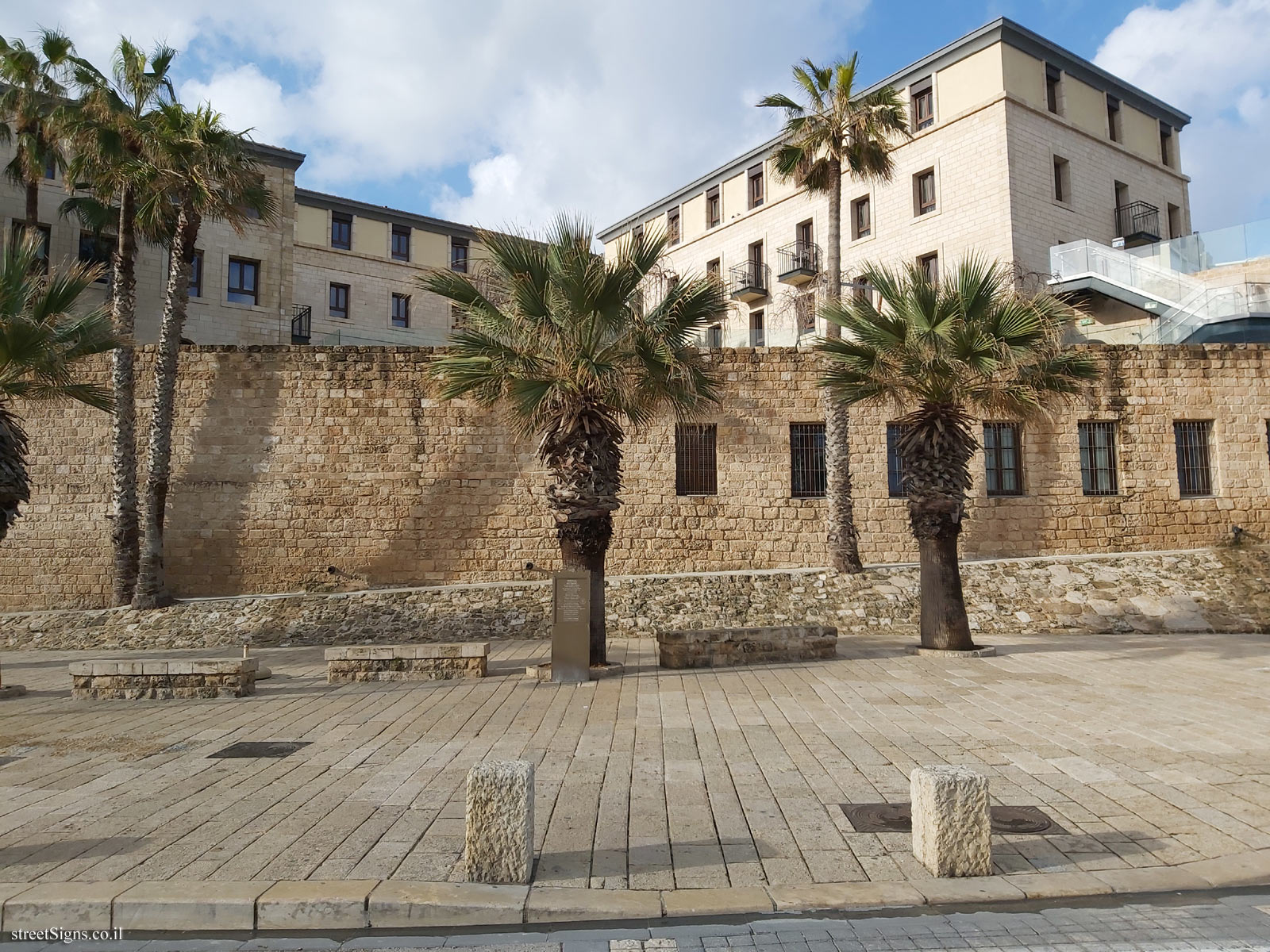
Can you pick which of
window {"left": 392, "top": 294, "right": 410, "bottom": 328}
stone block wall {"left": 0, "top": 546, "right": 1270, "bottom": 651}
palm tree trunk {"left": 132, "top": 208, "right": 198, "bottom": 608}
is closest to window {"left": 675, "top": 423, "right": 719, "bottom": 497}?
stone block wall {"left": 0, "top": 546, "right": 1270, "bottom": 651}

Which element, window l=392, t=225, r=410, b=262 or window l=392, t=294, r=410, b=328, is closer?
window l=392, t=294, r=410, b=328

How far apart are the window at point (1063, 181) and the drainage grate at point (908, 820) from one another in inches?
1069

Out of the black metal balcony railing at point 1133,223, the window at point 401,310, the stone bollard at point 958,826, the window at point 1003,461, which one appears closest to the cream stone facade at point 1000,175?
the black metal balcony railing at point 1133,223

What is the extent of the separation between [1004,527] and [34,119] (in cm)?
2461

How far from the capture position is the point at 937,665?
10812 mm

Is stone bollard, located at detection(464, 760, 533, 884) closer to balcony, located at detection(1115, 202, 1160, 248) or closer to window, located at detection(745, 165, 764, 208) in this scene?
balcony, located at detection(1115, 202, 1160, 248)

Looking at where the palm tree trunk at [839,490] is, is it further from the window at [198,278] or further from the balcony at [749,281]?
the window at [198,278]

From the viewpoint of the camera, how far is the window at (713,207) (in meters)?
35.8

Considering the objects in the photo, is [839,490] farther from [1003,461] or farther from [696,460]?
[1003,461]

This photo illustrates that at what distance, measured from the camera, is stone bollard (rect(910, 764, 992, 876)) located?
4121 mm

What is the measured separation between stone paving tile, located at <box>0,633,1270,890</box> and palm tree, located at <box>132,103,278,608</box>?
6.60 meters

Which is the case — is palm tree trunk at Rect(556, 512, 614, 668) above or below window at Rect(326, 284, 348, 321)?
below

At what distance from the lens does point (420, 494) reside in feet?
60.1

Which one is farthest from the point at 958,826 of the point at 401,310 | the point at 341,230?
the point at 341,230
